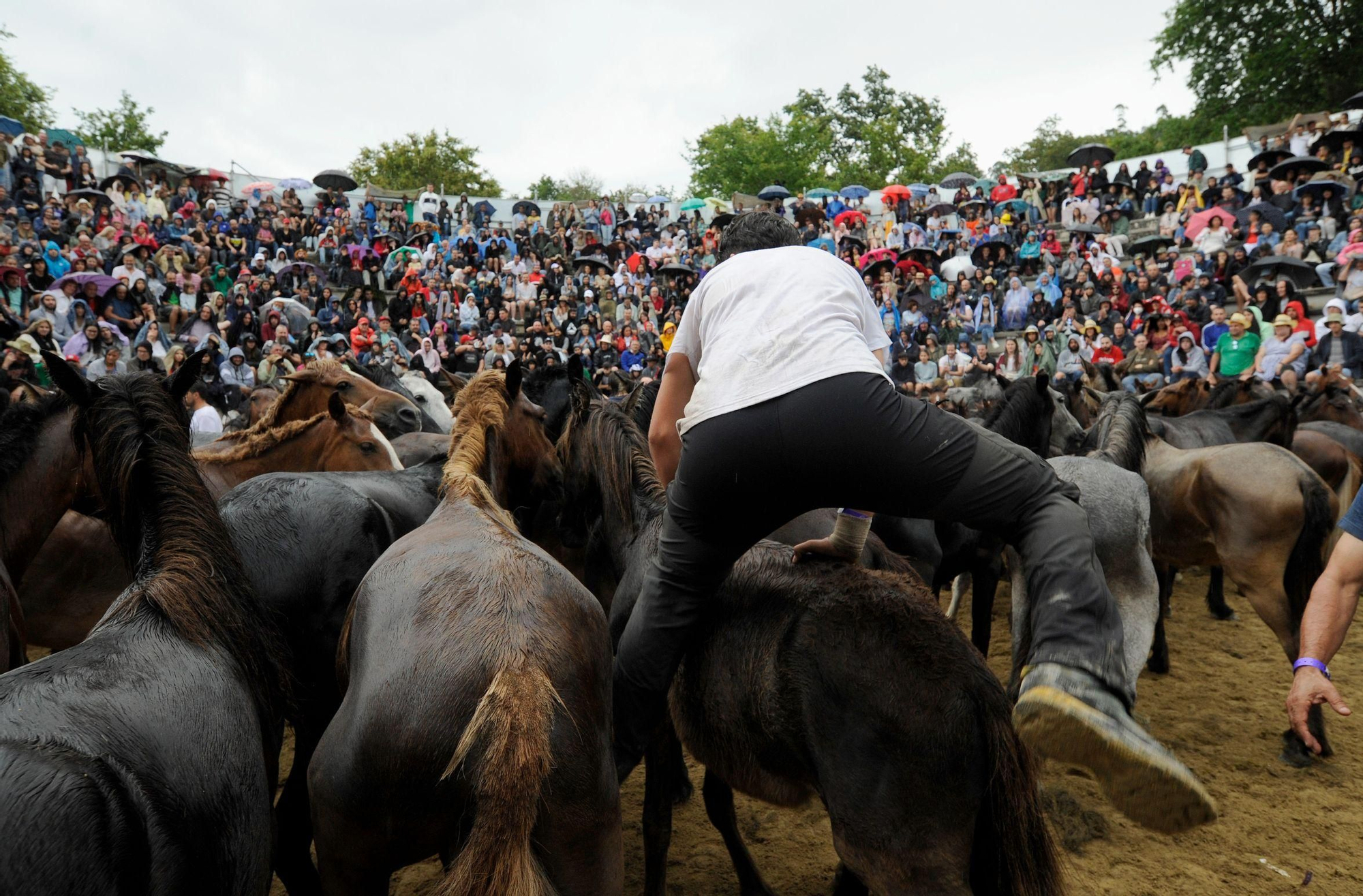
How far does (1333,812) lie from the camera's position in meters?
4.50

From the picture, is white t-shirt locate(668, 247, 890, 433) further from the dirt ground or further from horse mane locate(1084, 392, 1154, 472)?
horse mane locate(1084, 392, 1154, 472)

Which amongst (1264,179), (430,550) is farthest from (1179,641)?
(1264,179)

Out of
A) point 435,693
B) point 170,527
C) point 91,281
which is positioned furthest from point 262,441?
point 91,281

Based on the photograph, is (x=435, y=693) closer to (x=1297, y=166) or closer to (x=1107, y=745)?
(x=1107, y=745)

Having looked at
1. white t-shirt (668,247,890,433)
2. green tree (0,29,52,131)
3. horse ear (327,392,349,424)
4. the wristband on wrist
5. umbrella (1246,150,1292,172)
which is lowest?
the wristband on wrist

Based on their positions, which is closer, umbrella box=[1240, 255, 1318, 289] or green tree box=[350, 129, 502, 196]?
umbrella box=[1240, 255, 1318, 289]

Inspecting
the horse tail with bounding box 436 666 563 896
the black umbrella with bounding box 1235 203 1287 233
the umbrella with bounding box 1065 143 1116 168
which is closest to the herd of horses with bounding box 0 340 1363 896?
the horse tail with bounding box 436 666 563 896

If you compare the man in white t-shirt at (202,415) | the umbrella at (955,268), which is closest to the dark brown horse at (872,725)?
the man in white t-shirt at (202,415)

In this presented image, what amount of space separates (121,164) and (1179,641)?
93.0ft

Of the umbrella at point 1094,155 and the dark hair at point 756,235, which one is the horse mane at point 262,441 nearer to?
the dark hair at point 756,235

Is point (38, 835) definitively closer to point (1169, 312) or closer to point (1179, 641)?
point (1179, 641)

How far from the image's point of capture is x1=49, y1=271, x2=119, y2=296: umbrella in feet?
47.6

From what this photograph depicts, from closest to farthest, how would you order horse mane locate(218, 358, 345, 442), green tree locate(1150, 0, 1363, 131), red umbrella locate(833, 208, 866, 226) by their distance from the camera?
horse mane locate(218, 358, 345, 442) < red umbrella locate(833, 208, 866, 226) < green tree locate(1150, 0, 1363, 131)

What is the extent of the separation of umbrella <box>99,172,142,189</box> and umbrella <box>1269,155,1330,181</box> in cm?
2782
